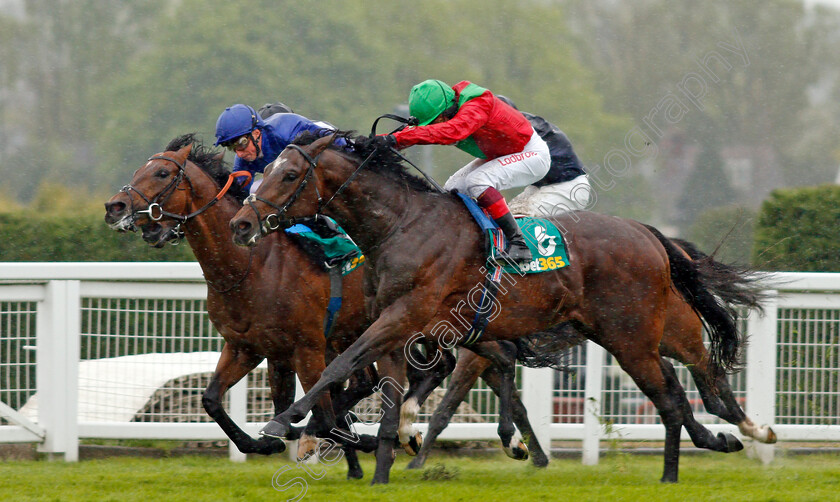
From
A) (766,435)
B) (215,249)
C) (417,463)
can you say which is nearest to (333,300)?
(215,249)

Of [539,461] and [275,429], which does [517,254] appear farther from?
[539,461]

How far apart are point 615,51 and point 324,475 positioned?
19.6m

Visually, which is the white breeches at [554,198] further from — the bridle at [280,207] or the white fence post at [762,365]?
the bridle at [280,207]

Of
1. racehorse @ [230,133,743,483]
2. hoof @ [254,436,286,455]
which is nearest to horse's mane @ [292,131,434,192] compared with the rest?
racehorse @ [230,133,743,483]

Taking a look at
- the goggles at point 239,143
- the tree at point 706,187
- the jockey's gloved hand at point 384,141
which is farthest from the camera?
the tree at point 706,187

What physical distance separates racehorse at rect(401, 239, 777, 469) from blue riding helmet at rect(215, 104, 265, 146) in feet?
5.38

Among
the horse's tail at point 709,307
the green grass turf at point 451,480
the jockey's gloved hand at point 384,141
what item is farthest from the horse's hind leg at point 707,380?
the jockey's gloved hand at point 384,141

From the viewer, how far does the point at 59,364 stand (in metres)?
5.37

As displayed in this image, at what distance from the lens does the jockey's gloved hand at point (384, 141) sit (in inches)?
161

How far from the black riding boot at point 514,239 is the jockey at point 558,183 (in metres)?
0.96

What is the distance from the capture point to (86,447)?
562 centimetres

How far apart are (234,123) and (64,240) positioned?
398cm

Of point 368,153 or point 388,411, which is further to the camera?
point 388,411

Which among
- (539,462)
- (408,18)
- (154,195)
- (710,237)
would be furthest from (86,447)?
(408,18)
